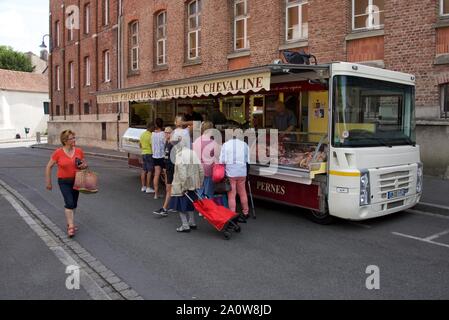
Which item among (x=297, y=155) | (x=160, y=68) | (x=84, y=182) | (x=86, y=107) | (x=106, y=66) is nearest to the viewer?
(x=84, y=182)

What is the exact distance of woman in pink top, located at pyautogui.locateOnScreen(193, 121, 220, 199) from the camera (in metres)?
7.62

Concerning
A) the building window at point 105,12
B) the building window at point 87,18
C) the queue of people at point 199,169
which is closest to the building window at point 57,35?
the building window at point 87,18

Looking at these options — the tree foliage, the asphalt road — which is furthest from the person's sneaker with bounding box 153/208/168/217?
the tree foliage

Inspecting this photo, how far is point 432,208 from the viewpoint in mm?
8578

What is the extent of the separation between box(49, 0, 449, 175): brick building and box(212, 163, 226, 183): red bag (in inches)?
261

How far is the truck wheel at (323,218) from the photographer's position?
7555mm

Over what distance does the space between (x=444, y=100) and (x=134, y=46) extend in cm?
1833

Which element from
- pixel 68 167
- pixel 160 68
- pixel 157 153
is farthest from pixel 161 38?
pixel 68 167

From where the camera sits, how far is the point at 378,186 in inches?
283

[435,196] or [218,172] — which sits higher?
[218,172]

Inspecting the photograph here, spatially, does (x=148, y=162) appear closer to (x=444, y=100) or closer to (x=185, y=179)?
(x=185, y=179)

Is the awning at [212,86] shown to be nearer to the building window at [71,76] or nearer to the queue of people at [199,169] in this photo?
the queue of people at [199,169]
